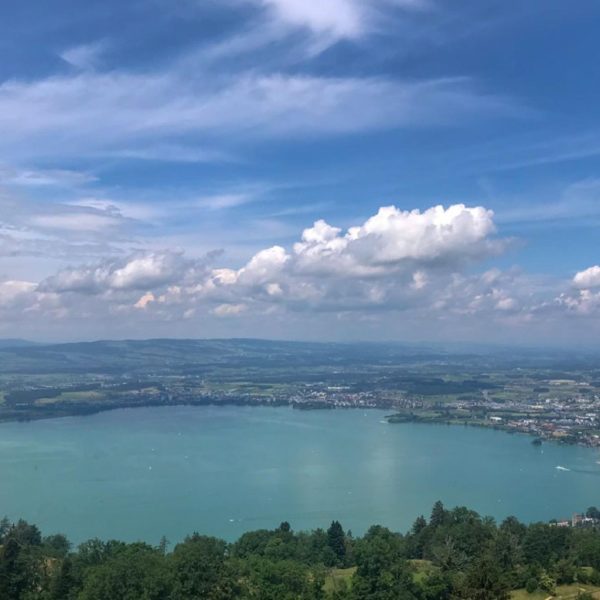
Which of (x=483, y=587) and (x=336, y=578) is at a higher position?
(x=483, y=587)

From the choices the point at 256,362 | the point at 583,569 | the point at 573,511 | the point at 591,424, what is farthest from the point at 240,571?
the point at 256,362

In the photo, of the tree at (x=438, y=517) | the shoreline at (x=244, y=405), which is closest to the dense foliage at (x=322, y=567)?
the tree at (x=438, y=517)

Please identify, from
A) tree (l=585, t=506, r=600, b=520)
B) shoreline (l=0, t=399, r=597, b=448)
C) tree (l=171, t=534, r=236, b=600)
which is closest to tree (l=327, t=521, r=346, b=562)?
tree (l=171, t=534, r=236, b=600)

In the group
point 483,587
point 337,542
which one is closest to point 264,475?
point 337,542

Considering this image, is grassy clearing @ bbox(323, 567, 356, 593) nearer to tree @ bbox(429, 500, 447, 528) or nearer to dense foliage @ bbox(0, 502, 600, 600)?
dense foliage @ bbox(0, 502, 600, 600)

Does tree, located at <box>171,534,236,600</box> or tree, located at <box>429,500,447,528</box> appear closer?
tree, located at <box>171,534,236,600</box>

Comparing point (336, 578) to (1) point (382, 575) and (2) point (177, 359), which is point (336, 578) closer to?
(1) point (382, 575)
